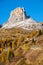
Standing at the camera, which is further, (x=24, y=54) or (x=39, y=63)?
(x=24, y=54)

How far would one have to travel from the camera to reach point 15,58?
60469 millimetres

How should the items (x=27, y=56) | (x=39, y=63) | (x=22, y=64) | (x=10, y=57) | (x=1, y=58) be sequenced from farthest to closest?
(x=1, y=58)
(x=10, y=57)
(x=27, y=56)
(x=22, y=64)
(x=39, y=63)

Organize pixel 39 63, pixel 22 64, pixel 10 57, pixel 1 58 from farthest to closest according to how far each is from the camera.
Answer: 1. pixel 1 58
2. pixel 10 57
3. pixel 22 64
4. pixel 39 63

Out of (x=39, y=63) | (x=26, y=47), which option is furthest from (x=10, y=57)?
(x=39, y=63)

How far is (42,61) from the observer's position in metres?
49.2

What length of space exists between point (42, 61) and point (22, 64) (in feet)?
20.1

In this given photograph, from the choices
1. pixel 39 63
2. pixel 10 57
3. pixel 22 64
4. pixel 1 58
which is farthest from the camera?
pixel 1 58

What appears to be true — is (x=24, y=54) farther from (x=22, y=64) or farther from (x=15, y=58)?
(x=22, y=64)

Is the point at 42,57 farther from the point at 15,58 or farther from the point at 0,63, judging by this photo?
the point at 0,63

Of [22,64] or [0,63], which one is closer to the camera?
[22,64]

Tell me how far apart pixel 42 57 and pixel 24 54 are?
10406mm

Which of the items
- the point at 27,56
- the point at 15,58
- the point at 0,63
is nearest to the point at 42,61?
the point at 27,56

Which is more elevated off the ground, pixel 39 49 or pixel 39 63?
pixel 39 49

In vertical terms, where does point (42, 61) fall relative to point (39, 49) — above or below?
below
